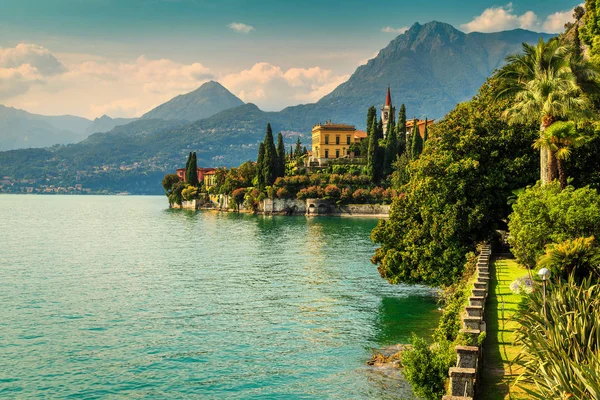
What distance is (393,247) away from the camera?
106 feet

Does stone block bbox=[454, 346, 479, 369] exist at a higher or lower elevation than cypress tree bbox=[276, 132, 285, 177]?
lower

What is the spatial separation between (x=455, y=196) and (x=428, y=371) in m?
16.3

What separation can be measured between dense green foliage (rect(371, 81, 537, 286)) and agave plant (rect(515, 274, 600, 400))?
1359 centimetres

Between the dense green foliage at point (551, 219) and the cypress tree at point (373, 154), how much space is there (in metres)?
87.2

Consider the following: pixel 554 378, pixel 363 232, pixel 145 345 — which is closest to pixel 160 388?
pixel 145 345

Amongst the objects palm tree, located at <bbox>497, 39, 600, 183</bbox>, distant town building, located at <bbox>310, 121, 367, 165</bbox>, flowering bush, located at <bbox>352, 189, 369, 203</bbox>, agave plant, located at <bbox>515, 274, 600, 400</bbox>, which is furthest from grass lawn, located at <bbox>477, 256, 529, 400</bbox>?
distant town building, located at <bbox>310, 121, 367, 165</bbox>

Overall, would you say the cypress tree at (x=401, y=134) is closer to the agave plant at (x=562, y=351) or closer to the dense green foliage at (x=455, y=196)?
the dense green foliage at (x=455, y=196)

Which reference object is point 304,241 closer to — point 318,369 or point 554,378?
point 318,369

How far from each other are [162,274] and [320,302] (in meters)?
15.4

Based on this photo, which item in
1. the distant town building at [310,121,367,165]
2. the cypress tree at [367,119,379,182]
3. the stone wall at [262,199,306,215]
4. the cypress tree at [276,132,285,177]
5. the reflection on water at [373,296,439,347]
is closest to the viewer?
the reflection on water at [373,296,439,347]

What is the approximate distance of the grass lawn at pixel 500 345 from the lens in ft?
41.8

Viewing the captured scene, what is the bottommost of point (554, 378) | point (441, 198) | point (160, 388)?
point (160, 388)

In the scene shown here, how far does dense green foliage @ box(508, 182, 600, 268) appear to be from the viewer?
72.8 ft

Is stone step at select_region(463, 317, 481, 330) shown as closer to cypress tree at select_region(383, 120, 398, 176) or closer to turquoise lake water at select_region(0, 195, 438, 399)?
turquoise lake water at select_region(0, 195, 438, 399)
